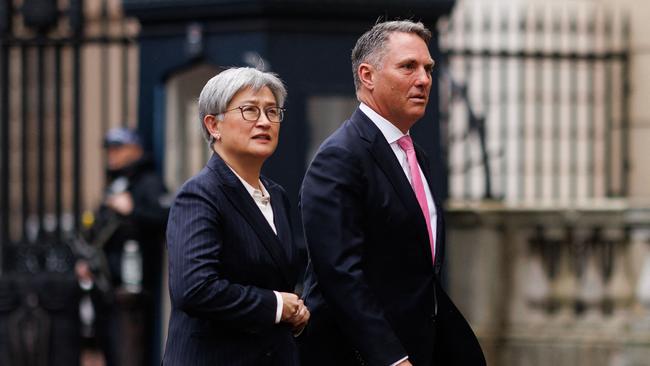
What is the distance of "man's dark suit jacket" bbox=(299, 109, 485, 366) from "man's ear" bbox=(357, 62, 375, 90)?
0.33 feet

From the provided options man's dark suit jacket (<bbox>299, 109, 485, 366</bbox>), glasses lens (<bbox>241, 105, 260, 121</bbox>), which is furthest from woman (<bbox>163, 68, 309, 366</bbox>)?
man's dark suit jacket (<bbox>299, 109, 485, 366</bbox>)

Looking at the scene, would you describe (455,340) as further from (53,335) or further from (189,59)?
(53,335)

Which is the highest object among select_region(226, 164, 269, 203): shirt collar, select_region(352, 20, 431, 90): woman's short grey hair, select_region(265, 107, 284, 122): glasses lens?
select_region(352, 20, 431, 90): woman's short grey hair

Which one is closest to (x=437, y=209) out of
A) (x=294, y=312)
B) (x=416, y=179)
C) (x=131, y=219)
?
(x=416, y=179)

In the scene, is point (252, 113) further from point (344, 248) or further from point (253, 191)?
point (344, 248)

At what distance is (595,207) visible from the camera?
9.58m

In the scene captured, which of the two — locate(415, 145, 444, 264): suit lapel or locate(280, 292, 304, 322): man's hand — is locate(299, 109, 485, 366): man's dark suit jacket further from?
locate(280, 292, 304, 322): man's hand

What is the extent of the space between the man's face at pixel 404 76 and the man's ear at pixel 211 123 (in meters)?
0.53

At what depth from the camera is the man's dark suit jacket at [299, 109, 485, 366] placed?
4.65m

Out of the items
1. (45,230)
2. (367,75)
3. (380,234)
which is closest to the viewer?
(380,234)

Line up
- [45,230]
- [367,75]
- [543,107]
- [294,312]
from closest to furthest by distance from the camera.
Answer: [294,312], [367,75], [45,230], [543,107]

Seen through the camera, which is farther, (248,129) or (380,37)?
(380,37)

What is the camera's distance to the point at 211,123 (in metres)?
4.63

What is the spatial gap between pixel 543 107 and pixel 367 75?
6.53m
